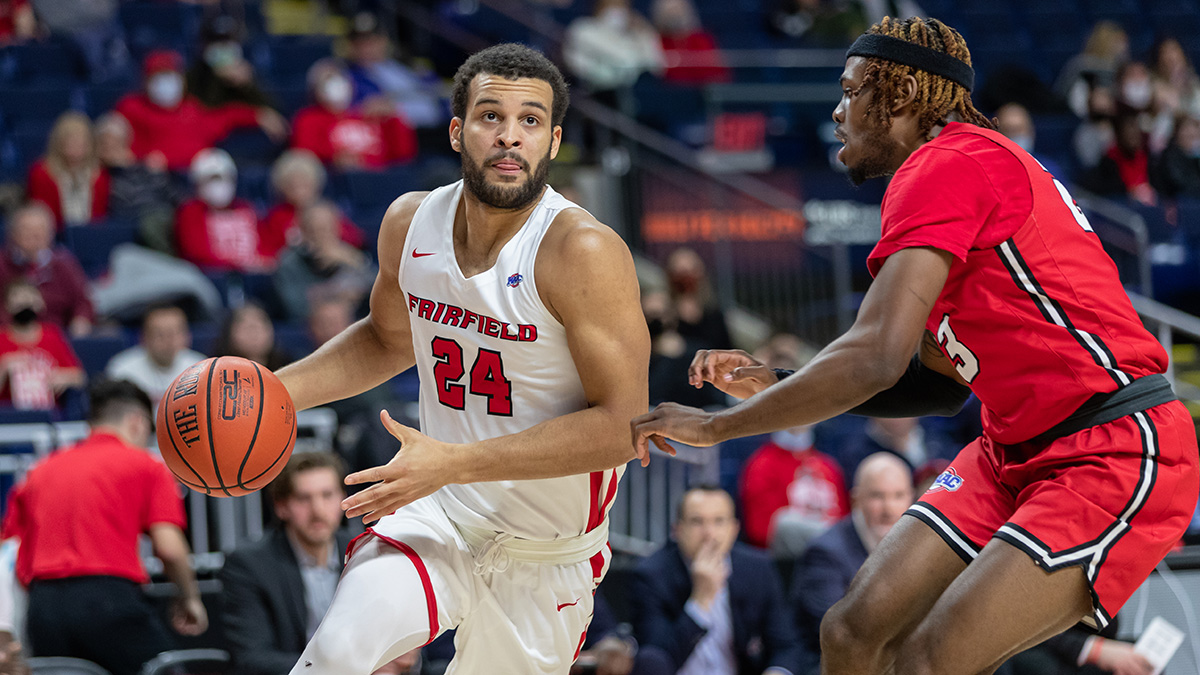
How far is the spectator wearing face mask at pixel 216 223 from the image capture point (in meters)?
9.23

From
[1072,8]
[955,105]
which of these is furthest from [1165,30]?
[955,105]

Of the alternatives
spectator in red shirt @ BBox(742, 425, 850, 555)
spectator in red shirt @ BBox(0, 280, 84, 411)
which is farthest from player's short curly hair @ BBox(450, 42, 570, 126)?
spectator in red shirt @ BBox(0, 280, 84, 411)

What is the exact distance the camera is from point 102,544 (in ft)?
19.7

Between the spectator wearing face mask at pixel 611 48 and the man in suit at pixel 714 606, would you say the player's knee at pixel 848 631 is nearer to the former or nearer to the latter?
the man in suit at pixel 714 606

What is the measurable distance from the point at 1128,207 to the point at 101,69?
873 cm

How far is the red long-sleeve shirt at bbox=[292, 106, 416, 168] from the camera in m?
10.5

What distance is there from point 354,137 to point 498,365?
714 centimetres

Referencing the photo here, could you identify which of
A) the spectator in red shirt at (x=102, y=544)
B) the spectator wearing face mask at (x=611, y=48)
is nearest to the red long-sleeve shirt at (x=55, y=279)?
the spectator in red shirt at (x=102, y=544)

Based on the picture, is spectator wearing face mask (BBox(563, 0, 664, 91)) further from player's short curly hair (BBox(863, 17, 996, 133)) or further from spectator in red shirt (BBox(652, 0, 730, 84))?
player's short curly hair (BBox(863, 17, 996, 133))

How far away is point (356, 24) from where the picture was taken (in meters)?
11.8

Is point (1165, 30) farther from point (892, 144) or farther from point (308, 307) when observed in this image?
point (892, 144)

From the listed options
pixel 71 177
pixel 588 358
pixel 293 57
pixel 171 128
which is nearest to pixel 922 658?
pixel 588 358

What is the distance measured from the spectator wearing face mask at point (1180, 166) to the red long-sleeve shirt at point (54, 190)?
351 inches

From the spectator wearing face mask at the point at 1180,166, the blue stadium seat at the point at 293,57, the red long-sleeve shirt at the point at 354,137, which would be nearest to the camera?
the red long-sleeve shirt at the point at 354,137
